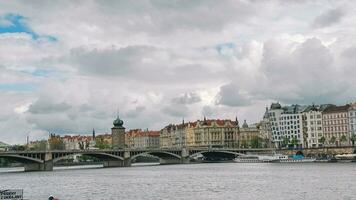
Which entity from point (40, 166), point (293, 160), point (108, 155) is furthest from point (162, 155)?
point (40, 166)

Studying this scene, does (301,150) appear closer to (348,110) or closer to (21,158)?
(348,110)

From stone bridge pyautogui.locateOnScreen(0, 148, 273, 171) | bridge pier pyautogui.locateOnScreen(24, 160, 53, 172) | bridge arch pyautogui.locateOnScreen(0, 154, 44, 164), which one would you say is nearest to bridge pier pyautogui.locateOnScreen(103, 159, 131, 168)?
stone bridge pyautogui.locateOnScreen(0, 148, 273, 171)

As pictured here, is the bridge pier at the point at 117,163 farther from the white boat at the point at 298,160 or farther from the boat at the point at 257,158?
the white boat at the point at 298,160

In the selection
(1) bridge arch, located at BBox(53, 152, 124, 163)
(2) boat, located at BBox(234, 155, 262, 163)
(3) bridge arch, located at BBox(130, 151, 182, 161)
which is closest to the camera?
(1) bridge arch, located at BBox(53, 152, 124, 163)

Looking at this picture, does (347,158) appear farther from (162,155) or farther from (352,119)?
(162,155)

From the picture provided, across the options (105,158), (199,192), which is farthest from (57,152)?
(199,192)

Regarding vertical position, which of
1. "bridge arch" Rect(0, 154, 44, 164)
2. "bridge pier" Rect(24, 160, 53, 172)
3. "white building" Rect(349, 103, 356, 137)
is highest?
"white building" Rect(349, 103, 356, 137)

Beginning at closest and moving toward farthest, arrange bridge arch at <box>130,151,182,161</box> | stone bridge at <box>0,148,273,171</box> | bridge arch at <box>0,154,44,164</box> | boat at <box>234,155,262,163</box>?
bridge arch at <box>0,154,44,164</box> < stone bridge at <box>0,148,273,171</box> < bridge arch at <box>130,151,182,161</box> < boat at <box>234,155,262,163</box>

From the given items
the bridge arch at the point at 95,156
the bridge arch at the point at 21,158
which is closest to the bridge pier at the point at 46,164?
the bridge arch at the point at 95,156

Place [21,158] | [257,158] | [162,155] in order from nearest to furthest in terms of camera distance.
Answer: [21,158]
[257,158]
[162,155]

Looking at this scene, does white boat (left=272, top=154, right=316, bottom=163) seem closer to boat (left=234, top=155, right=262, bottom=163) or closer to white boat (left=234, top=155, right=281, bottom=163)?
white boat (left=234, top=155, right=281, bottom=163)

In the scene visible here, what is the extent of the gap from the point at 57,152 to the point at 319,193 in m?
90.6

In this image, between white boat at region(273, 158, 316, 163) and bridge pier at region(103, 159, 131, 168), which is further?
white boat at region(273, 158, 316, 163)

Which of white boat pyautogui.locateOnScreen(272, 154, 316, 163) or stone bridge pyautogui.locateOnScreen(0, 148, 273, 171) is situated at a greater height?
stone bridge pyautogui.locateOnScreen(0, 148, 273, 171)
